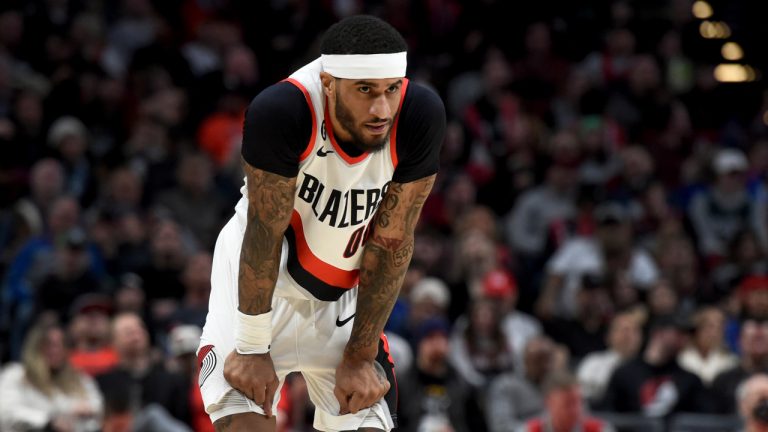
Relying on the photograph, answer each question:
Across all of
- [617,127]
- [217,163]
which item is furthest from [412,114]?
[617,127]

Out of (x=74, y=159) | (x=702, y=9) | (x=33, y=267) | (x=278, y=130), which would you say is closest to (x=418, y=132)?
(x=278, y=130)

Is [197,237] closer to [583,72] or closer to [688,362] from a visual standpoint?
[688,362]

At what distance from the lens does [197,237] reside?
12.6m

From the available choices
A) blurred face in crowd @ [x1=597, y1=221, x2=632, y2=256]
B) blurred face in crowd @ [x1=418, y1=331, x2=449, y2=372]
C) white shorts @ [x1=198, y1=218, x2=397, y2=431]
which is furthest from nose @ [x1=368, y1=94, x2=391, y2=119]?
blurred face in crowd @ [x1=597, y1=221, x2=632, y2=256]

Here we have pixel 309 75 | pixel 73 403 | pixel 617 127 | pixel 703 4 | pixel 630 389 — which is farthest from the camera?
pixel 703 4

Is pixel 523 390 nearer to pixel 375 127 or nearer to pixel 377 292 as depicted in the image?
pixel 377 292

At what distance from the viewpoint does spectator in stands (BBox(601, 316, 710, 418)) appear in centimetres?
1088

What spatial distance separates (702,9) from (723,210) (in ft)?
15.2

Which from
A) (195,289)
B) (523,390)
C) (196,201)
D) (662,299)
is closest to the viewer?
(523,390)

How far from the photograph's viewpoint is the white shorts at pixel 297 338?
532 centimetres

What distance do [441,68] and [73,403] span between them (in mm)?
7253

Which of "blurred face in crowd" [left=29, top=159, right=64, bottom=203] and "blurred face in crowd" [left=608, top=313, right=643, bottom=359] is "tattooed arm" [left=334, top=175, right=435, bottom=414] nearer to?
"blurred face in crowd" [left=608, top=313, right=643, bottom=359]

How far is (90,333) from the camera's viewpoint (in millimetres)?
10758

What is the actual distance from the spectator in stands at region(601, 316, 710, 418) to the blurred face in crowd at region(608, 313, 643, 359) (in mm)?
183
